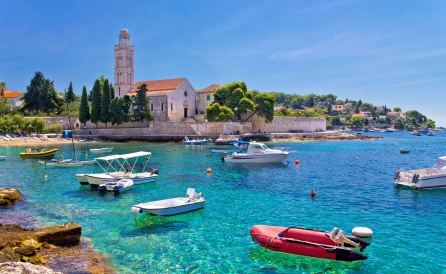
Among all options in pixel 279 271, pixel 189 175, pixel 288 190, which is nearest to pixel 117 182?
pixel 189 175

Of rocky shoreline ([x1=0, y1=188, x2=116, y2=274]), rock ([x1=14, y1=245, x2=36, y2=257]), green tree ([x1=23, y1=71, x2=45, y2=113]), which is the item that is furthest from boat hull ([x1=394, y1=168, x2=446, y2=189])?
green tree ([x1=23, y1=71, x2=45, y2=113])

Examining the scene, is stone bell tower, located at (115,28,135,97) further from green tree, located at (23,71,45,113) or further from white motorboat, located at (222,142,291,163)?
white motorboat, located at (222,142,291,163)

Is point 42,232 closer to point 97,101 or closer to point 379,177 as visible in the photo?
point 379,177

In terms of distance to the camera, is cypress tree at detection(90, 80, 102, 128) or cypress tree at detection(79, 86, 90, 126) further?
cypress tree at detection(79, 86, 90, 126)

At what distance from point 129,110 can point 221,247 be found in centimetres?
6471

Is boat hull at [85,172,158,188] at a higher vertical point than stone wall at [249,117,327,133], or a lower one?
lower

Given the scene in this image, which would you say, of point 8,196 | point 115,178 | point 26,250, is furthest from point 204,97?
point 26,250

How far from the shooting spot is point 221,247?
11227mm

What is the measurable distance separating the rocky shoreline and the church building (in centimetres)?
6049

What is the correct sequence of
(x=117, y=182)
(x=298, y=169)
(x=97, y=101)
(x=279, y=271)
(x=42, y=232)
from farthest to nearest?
(x=97, y=101) → (x=298, y=169) → (x=117, y=182) → (x=42, y=232) → (x=279, y=271)

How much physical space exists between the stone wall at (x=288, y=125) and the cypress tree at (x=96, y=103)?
3248cm

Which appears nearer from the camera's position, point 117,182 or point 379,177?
point 117,182

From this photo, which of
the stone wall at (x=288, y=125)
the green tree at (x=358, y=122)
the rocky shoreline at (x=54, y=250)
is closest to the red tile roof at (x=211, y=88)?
the stone wall at (x=288, y=125)

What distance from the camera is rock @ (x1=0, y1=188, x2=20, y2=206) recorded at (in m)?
16.7
